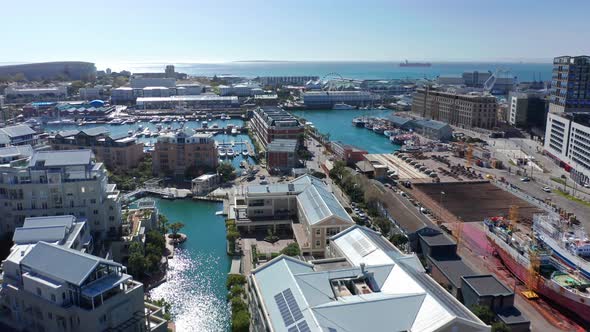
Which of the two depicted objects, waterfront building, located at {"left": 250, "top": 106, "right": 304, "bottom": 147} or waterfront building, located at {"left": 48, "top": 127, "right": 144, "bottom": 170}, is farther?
waterfront building, located at {"left": 250, "top": 106, "right": 304, "bottom": 147}

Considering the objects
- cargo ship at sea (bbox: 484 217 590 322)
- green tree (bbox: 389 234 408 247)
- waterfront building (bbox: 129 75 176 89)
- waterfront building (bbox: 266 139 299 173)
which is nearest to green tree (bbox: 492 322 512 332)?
cargo ship at sea (bbox: 484 217 590 322)

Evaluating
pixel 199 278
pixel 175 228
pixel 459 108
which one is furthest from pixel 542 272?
pixel 459 108

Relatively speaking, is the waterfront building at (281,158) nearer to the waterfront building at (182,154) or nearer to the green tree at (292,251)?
the waterfront building at (182,154)

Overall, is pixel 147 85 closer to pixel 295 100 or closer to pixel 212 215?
pixel 295 100

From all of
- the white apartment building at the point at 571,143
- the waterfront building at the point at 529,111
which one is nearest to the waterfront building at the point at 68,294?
the white apartment building at the point at 571,143

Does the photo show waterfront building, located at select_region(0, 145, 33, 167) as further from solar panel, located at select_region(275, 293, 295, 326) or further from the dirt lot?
the dirt lot

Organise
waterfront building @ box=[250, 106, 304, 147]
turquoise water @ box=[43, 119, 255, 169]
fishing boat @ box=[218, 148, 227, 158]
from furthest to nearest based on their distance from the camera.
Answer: turquoise water @ box=[43, 119, 255, 169] → waterfront building @ box=[250, 106, 304, 147] → fishing boat @ box=[218, 148, 227, 158]
